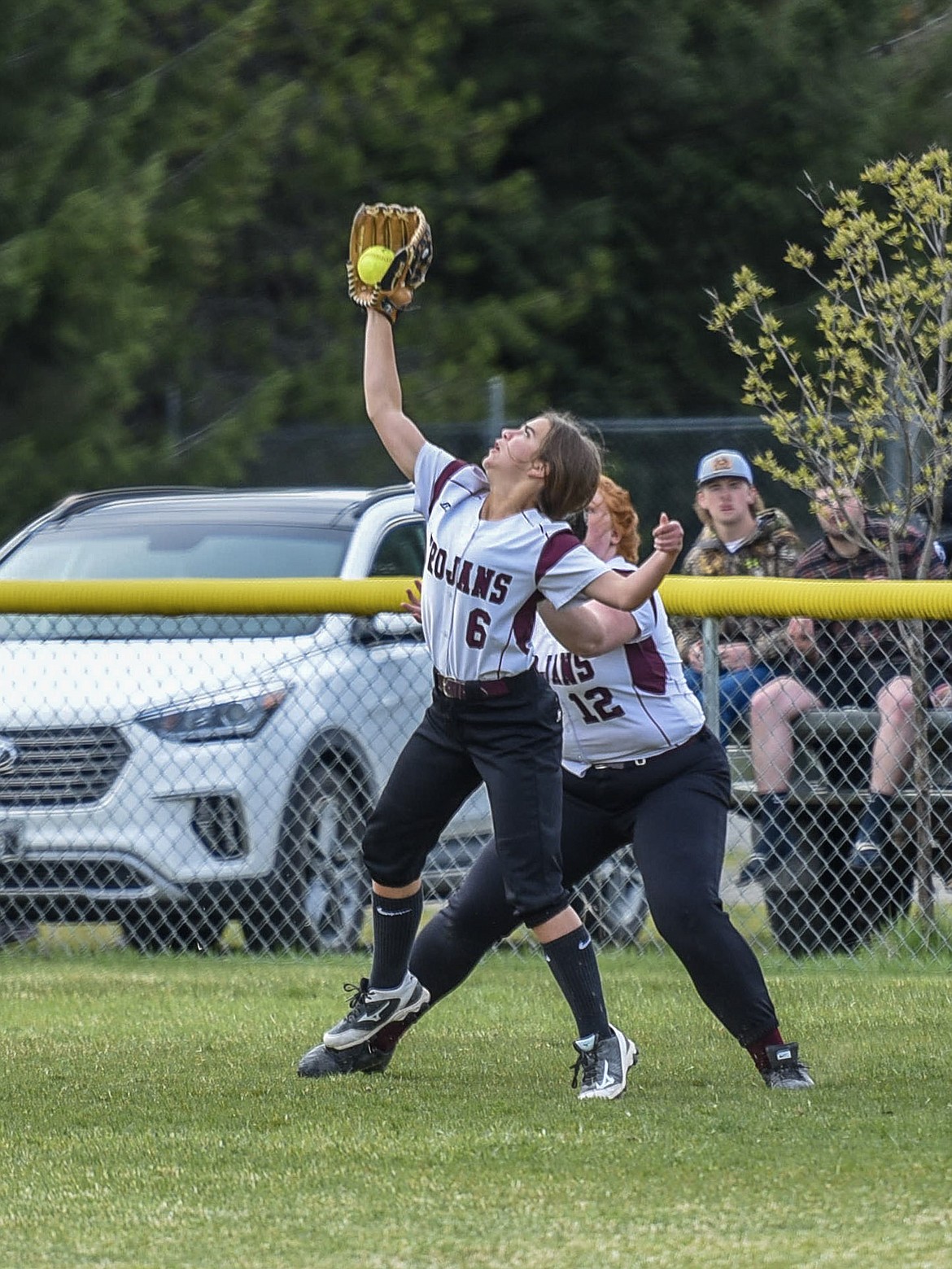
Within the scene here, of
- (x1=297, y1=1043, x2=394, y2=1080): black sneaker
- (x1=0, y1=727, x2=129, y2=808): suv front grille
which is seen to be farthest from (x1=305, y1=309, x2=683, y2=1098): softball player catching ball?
(x1=0, y1=727, x2=129, y2=808): suv front grille

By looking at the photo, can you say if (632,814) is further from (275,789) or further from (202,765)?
(202,765)

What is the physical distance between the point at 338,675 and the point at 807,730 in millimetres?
1636

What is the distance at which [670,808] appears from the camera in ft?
16.6

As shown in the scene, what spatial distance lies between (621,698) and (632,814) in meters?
0.31

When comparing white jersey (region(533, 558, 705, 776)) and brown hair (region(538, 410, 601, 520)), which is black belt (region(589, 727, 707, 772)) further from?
brown hair (region(538, 410, 601, 520))

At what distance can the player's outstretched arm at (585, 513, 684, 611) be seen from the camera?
463 centimetres

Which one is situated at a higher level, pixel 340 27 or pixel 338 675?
pixel 340 27

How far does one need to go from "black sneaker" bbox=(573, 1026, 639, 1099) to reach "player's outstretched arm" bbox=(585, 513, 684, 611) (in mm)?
1030

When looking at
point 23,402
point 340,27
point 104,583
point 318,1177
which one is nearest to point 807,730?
point 104,583

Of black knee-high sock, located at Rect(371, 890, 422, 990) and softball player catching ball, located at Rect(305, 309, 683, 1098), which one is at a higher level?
softball player catching ball, located at Rect(305, 309, 683, 1098)

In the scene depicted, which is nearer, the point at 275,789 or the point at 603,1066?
the point at 603,1066

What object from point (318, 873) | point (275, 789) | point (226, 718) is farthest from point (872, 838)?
point (226, 718)

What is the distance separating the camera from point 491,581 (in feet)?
15.6

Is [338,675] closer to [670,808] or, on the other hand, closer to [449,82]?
[670,808]
